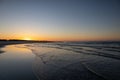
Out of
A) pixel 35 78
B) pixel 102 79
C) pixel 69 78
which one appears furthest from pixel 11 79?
pixel 102 79

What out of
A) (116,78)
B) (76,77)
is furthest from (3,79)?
(116,78)

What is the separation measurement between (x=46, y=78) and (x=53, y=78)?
40cm

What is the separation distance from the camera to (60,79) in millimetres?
7098

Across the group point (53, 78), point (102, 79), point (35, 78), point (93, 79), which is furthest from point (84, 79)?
point (35, 78)

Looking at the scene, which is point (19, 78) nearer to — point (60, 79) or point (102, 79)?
point (60, 79)

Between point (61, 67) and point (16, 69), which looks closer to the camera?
point (16, 69)

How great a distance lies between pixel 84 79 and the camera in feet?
23.4

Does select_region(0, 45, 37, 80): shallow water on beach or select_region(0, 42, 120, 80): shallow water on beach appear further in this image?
select_region(0, 42, 120, 80): shallow water on beach

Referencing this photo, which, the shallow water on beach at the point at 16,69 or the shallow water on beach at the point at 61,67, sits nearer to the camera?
the shallow water on beach at the point at 16,69

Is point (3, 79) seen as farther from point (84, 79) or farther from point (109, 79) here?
point (109, 79)

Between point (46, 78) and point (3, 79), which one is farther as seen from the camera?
point (46, 78)

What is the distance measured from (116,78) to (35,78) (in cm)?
462

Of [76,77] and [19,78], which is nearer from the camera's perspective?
[19,78]

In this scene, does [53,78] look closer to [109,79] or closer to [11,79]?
[11,79]
